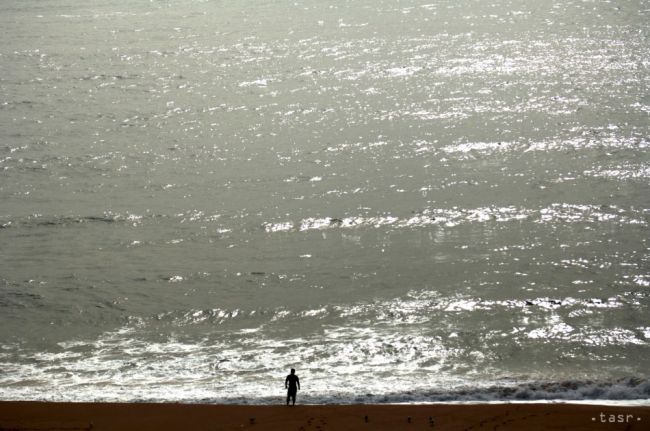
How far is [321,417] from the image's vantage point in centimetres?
1659

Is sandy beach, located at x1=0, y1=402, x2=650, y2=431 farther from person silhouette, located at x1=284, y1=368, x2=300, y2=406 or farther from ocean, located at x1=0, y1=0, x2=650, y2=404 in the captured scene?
ocean, located at x1=0, y1=0, x2=650, y2=404

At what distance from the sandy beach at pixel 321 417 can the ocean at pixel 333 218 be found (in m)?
0.94

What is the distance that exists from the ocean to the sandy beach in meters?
0.94

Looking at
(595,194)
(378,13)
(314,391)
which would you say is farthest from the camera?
(378,13)

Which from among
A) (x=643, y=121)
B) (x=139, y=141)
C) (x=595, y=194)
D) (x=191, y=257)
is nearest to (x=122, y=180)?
(x=139, y=141)

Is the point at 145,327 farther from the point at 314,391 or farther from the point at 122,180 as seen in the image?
the point at 122,180

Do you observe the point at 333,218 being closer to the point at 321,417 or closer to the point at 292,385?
the point at 292,385

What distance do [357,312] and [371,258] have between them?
2.80 m

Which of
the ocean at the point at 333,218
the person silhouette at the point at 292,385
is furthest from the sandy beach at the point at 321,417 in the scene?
the ocean at the point at 333,218

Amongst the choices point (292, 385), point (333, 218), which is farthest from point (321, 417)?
point (333, 218)

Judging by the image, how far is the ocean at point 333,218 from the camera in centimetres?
1936

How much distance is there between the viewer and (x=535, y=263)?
2312cm

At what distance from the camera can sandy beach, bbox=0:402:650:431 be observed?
52.5ft

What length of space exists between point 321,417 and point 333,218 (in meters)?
10.2
